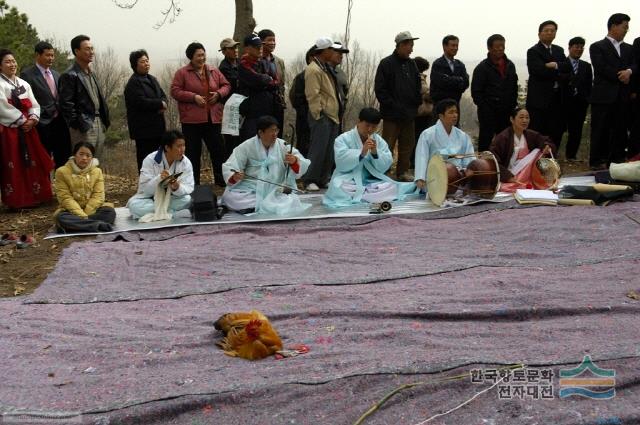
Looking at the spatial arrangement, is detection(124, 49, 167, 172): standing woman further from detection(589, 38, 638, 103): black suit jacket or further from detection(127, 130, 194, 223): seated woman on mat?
detection(589, 38, 638, 103): black suit jacket

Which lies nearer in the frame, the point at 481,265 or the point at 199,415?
the point at 199,415

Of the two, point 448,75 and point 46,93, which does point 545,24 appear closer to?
point 448,75

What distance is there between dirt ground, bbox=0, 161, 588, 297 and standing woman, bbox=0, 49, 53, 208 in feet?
0.63

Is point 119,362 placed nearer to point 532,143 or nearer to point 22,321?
point 22,321

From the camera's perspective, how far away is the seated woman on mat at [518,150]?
7.70 m

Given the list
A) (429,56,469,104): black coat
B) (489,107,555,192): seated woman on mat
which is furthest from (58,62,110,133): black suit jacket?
(489,107,555,192): seated woman on mat

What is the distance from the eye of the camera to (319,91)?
816cm

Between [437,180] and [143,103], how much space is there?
319 cm

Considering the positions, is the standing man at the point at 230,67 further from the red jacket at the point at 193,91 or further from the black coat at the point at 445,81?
the black coat at the point at 445,81

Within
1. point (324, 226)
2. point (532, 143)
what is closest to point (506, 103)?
point (532, 143)

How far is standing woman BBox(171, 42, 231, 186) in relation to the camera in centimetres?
800

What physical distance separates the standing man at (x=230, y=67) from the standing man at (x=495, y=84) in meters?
2.93

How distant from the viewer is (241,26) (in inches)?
402

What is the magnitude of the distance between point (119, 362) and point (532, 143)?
18.2ft
